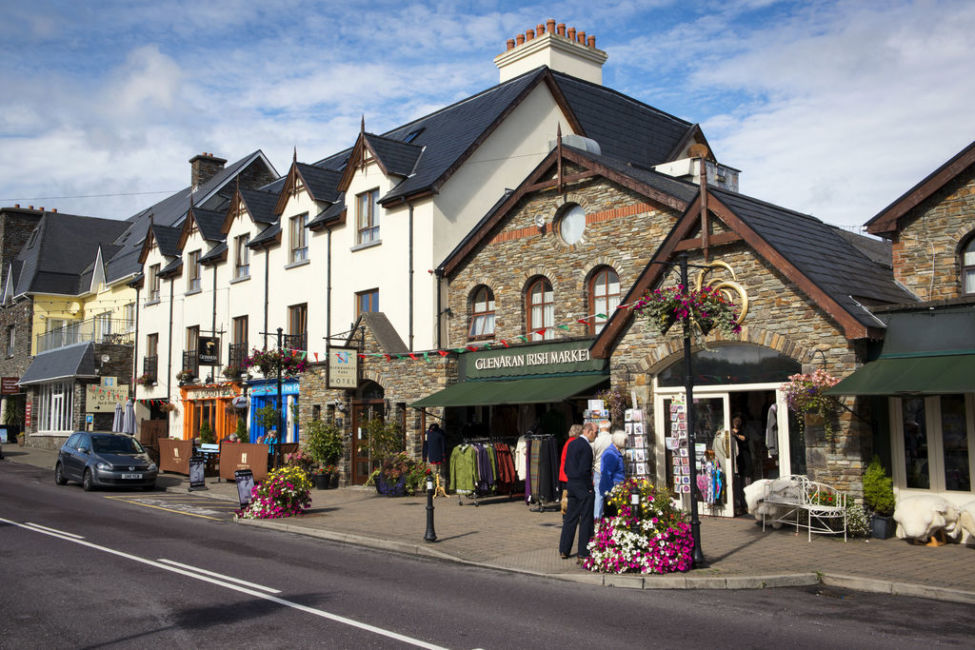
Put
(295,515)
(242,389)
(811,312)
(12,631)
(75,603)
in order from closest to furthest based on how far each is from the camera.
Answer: (12,631), (75,603), (811,312), (295,515), (242,389)

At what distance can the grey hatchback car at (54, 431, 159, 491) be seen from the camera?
21828 millimetres

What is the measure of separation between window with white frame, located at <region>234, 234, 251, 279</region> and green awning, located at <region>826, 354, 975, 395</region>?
2305 cm

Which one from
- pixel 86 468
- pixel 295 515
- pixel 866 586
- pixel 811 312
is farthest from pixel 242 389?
pixel 866 586

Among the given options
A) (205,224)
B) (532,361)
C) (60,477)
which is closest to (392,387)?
(532,361)

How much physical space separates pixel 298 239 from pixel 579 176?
12.3 m

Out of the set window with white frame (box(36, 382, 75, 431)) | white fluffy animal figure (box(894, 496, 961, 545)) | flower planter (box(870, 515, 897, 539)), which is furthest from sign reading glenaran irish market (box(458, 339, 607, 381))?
window with white frame (box(36, 382, 75, 431))

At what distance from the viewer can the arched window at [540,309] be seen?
1941cm

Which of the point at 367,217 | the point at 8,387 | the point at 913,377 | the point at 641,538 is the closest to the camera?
the point at 641,538

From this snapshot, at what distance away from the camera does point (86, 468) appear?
22141 mm

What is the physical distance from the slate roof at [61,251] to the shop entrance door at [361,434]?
26.6 metres

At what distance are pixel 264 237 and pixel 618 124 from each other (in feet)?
41.7

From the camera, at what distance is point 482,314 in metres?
21.1

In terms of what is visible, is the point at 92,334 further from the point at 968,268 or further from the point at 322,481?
the point at 968,268

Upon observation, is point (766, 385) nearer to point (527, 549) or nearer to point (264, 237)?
point (527, 549)
